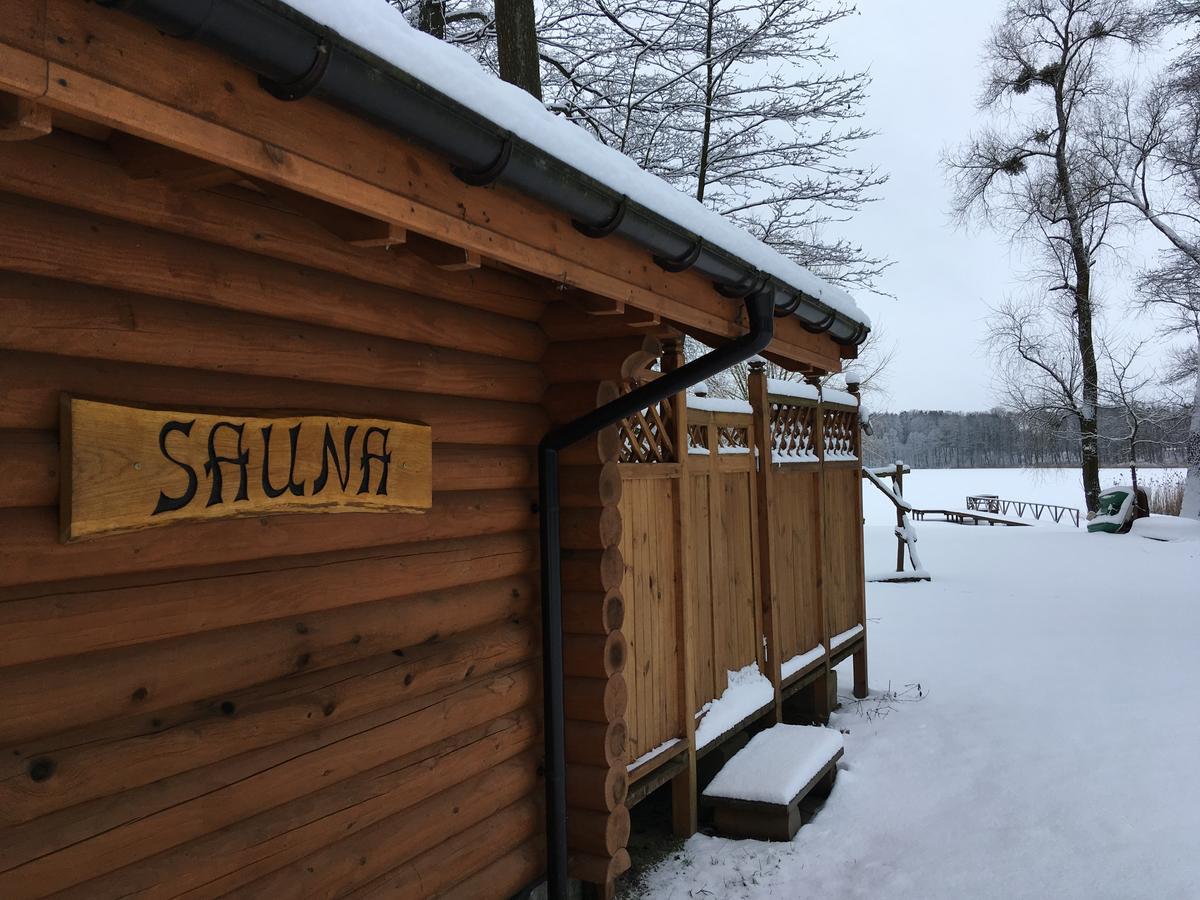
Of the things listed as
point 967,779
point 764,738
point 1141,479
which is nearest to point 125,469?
point 764,738

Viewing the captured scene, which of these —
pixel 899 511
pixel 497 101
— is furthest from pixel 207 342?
pixel 899 511

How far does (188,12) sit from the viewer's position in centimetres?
139

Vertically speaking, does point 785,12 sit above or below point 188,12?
above

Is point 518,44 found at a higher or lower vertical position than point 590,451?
higher

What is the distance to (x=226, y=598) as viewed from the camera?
92.7 inches

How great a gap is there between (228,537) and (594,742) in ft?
6.79

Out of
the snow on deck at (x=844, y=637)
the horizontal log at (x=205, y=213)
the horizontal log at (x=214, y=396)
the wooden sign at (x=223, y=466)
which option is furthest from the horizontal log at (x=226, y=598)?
the snow on deck at (x=844, y=637)

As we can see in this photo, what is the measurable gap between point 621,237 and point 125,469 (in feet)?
5.16

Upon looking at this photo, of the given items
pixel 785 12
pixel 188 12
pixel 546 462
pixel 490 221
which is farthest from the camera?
pixel 785 12

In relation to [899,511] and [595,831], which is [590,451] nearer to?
[595,831]

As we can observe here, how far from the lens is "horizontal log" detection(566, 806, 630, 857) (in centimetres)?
385

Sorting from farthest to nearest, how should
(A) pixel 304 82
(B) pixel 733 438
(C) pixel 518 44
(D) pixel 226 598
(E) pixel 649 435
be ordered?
(C) pixel 518 44 → (B) pixel 733 438 → (E) pixel 649 435 → (D) pixel 226 598 → (A) pixel 304 82

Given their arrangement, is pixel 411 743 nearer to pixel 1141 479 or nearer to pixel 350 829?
pixel 350 829

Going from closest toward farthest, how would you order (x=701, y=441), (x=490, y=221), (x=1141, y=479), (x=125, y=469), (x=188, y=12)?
(x=188, y=12)
(x=125, y=469)
(x=490, y=221)
(x=701, y=441)
(x=1141, y=479)
